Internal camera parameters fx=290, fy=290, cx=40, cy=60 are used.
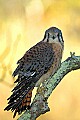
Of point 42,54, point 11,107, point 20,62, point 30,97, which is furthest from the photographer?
point 42,54

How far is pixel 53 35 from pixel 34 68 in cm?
25

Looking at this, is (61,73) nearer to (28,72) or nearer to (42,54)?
(28,72)

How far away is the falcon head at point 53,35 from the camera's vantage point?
1.42 metres

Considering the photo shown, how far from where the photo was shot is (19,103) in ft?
3.43

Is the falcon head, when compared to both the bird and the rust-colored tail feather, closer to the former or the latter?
the bird

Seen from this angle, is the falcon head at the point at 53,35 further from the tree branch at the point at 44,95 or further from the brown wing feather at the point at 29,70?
the tree branch at the point at 44,95

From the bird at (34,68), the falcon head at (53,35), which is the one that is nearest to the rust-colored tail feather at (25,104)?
the bird at (34,68)

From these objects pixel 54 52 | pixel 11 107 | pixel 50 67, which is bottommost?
pixel 11 107

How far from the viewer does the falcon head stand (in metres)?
1.42

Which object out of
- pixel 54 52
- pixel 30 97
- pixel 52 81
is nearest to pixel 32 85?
pixel 30 97

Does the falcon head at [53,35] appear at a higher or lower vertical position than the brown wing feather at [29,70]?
higher

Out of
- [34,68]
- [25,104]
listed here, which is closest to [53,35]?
[34,68]

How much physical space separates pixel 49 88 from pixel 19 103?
0.13m

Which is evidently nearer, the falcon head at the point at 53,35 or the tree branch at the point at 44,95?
the tree branch at the point at 44,95
